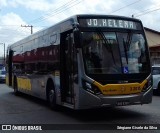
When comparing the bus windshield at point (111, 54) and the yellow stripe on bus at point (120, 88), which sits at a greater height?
the bus windshield at point (111, 54)

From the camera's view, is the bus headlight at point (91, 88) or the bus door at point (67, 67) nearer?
the bus headlight at point (91, 88)

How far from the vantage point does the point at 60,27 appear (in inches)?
520

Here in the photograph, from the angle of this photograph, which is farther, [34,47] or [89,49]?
[34,47]

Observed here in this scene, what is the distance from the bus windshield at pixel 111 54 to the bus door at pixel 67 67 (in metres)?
0.81

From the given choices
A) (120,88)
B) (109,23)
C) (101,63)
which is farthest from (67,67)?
(120,88)

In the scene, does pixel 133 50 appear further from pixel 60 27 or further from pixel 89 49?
pixel 60 27

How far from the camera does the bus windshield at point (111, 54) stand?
37.0 ft

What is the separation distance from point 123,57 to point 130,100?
1281 millimetres

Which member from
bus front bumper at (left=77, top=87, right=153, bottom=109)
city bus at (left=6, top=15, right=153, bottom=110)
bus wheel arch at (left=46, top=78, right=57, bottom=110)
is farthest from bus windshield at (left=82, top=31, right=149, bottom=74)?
bus wheel arch at (left=46, top=78, right=57, bottom=110)

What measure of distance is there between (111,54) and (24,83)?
877 centimetres

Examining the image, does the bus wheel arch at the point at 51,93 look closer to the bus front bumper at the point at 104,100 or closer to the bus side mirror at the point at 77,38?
the bus front bumper at the point at 104,100

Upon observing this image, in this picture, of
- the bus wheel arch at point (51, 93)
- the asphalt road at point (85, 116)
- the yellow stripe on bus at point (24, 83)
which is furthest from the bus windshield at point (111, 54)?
the yellow stripe on bus at point (24, 83)

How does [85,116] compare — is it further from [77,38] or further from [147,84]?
[77,38]

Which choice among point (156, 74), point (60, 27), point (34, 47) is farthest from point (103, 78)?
point (156, 74)
